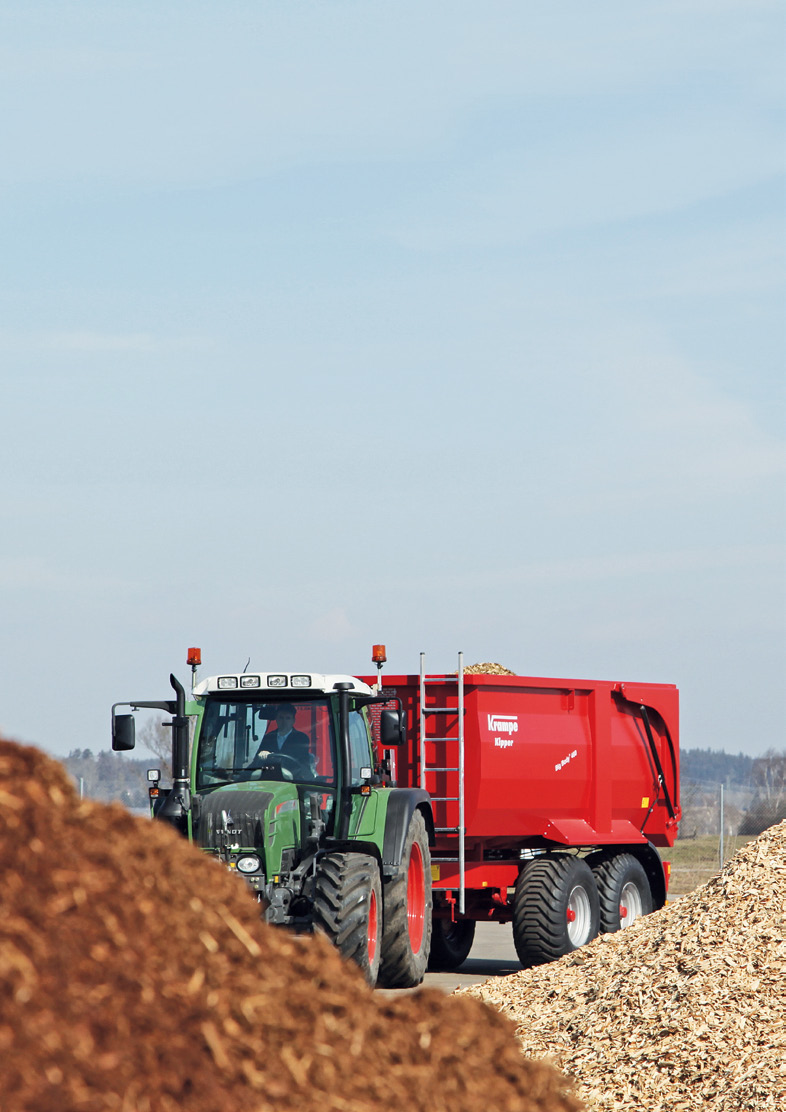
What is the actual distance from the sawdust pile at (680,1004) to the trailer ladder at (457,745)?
3.52 meters

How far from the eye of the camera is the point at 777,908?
9.94m

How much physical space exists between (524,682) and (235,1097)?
11.9 m

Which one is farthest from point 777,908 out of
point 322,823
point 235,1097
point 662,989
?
point 235,1097

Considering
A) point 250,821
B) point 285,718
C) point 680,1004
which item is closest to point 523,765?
point 285,718

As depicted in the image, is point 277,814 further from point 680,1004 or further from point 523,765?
point 523,765

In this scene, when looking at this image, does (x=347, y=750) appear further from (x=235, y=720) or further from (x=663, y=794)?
(x=663, y=794)

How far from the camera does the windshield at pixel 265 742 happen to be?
12203 millimetres

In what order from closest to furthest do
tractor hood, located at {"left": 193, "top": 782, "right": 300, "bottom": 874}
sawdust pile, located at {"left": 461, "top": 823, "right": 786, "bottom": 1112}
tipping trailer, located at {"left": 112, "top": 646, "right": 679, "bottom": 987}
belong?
sawdust pile, located at {"left": 461, "top": 823, "right": 786, "bottom": 1112} < tractor hood, located at {"left": 193, "top": 782, "right": 300, "bottom": 874} < tipping trailer, located at {"left": 112, "top": 646, "right": 679, "bottom": 987}

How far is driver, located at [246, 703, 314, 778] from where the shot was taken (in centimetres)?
1223

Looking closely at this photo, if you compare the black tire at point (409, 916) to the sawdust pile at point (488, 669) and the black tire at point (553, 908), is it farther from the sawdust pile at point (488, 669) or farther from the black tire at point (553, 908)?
the sawdust pile at point (488, 669)

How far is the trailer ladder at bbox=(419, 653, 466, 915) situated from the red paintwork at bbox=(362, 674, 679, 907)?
0.06m

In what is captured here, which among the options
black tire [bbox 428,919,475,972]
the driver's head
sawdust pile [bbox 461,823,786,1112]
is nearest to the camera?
sawdust pile [bbox 461,823,786,1112]

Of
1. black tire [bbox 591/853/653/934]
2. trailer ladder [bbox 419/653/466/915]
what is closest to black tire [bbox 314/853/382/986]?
trailer ladder [bbox 419/653/466/915]

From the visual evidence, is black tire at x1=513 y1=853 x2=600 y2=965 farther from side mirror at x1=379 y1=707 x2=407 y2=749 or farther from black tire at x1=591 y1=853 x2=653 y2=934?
side mirror at x1=379 y1=707 x2=407 y2=749
